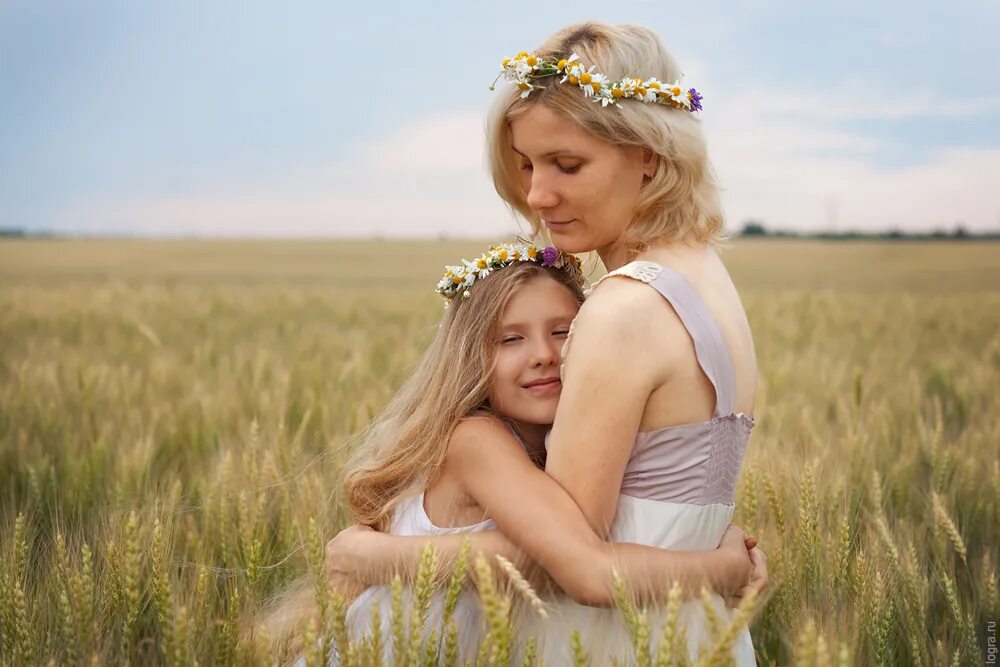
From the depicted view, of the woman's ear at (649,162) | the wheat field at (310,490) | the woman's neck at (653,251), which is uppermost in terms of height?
the woman's ear at (649,162)

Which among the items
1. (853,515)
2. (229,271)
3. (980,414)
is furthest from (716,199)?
(229,271)

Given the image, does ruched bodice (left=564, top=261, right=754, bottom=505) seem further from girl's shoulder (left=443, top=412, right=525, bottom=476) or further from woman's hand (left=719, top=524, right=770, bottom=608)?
girl's shoulder (left=443, top=412, right=525, bottom=476)

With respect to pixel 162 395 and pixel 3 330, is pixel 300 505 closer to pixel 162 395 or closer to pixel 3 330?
pixel 162 395

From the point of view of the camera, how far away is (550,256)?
2223 millimetres

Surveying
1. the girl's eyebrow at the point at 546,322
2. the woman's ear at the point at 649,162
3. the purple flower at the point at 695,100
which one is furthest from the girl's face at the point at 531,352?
the purple flower at the point at 695,100

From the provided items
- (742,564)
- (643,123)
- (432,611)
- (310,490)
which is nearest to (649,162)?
(643,123)

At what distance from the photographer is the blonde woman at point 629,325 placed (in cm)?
180

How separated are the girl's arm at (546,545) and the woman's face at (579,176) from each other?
0.48 m

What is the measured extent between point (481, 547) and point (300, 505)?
912 millimetres

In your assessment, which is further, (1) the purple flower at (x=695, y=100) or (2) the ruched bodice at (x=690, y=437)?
(1) the purple flower at (x=695, y=100)

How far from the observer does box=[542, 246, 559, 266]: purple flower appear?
222 centimetres

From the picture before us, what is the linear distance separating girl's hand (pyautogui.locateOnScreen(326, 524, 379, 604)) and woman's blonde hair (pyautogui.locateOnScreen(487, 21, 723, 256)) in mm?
847

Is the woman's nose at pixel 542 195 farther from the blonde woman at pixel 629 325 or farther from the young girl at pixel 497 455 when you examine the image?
the young girl at pixel 497 455

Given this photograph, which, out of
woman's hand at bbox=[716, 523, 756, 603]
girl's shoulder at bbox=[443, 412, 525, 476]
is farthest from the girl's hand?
woman's hand at bbox=[716, 523, 756, 603]
